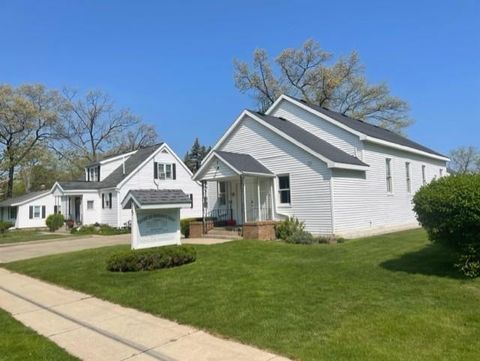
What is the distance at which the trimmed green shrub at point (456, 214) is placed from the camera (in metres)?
7.43

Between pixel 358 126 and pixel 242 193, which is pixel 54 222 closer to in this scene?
pixel 242 193

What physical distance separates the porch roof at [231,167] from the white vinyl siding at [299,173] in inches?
20.9

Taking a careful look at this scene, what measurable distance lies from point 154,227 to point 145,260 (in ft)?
6.39

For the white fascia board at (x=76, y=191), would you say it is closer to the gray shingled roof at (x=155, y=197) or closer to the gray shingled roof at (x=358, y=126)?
the gray shingled roof at (x=358, y=126)

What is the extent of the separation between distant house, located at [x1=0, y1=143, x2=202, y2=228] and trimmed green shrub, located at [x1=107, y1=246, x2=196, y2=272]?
23.2m

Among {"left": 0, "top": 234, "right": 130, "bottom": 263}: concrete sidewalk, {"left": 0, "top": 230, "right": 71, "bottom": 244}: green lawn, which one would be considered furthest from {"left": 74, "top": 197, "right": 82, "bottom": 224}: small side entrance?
{"left": 0, "top": 234, "right": 130, "bottom": 263}: concrete sidewalk

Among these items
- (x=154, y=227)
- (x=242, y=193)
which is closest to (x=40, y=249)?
(x=242, y=193)

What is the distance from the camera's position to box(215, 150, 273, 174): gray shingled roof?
706 inches

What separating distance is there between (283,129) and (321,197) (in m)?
4.10

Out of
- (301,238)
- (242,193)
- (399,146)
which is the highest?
(399,146)

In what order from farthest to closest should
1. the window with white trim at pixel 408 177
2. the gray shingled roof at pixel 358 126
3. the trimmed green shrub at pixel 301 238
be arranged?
the window with white trim at pixel 408 177, the gray shingled roof at pixel 358 126, the trimmed green shrub at pixel 301 238

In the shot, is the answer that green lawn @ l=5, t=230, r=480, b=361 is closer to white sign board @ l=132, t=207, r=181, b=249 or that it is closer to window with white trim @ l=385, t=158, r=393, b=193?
white sign board @ l=132, t=207, r=181, b=249

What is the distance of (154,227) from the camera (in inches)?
483

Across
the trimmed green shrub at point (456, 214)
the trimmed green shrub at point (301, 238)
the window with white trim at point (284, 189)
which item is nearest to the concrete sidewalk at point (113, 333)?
the trimmed green shrub at point (456, 214)
